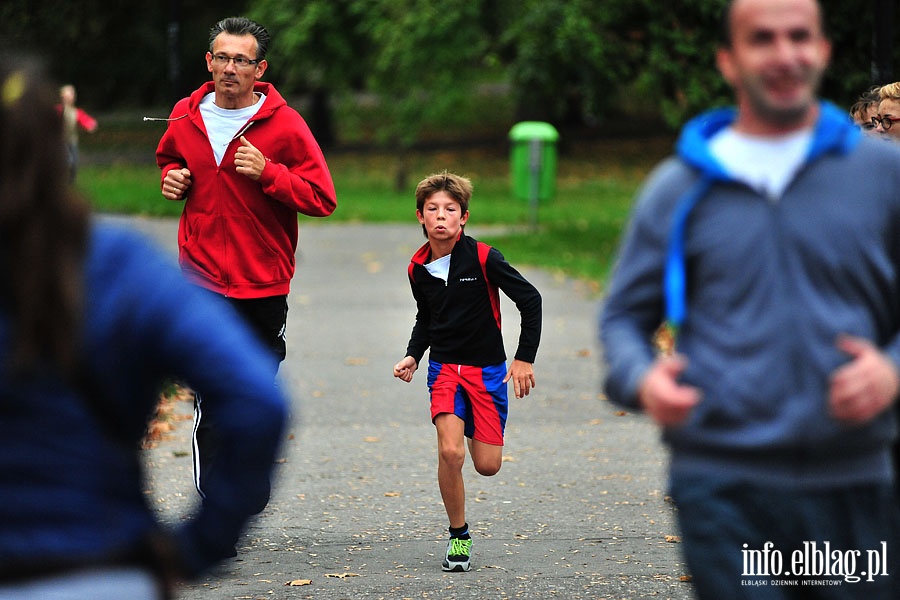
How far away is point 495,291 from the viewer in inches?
239

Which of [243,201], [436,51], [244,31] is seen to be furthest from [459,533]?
[436,51]

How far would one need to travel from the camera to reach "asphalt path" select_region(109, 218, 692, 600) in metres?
5.77

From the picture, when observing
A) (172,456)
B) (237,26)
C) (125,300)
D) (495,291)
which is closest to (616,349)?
(125,300)

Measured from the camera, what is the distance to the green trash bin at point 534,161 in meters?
22.0

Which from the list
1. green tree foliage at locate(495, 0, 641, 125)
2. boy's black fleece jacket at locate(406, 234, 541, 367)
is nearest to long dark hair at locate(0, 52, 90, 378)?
boy's black fleece jacket at locate(406, 234, 541, 367)

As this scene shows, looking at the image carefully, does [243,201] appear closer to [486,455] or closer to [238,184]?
[238,184]

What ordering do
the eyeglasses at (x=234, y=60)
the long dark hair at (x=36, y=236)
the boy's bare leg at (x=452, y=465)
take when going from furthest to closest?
the eyeglasses at (x=234, y=60) < the boy's bare leg at (x=452, y=465) < the long dark hair at (x=36, y=236)

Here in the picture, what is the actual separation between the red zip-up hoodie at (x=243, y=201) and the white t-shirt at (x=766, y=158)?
3.36 metres

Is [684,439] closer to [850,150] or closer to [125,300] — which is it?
[850,150]

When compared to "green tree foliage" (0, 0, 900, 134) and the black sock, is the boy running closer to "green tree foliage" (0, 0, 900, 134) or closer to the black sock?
the black sock

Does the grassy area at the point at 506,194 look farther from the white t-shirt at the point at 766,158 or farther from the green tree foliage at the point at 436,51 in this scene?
the white t-shirt at the point at 766,158

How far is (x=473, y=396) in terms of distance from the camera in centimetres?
598

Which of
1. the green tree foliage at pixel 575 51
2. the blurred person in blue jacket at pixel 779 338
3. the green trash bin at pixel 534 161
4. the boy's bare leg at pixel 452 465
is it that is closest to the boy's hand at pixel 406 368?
the boy's bare leg at pixel 452 465

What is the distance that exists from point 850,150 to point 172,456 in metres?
6.06
